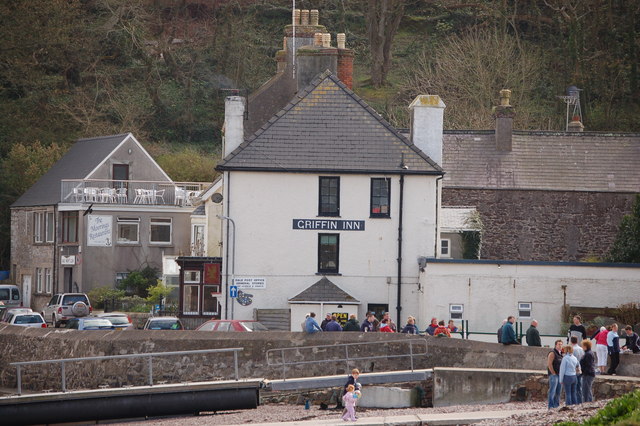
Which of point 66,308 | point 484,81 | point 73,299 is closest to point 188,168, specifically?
point 484,81

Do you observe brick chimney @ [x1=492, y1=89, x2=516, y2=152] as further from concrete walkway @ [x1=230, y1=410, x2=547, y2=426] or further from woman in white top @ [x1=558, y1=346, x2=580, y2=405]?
woman in white top @ [x1=558, y1=346, x2=580, y2=405]

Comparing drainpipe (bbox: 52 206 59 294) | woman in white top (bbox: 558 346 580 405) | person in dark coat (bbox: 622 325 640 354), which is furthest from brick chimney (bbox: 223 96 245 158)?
woman in white top (bbox: 558 346 580 405)

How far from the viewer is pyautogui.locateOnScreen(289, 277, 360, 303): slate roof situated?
141 ft

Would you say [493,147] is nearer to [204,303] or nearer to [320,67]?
[320,67]

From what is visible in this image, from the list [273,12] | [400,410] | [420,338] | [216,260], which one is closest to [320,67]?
[216,260]

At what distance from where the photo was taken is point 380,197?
1751 inches

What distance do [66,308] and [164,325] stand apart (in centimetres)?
1158

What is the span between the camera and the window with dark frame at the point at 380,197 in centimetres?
4431

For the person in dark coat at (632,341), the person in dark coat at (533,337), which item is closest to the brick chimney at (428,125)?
the person in dark coat at (533,337)

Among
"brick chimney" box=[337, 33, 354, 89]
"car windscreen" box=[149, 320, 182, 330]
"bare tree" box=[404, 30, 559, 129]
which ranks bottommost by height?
"car windscreen" box=[149, 320, 182, 330]

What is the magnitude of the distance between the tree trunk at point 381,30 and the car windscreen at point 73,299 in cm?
3252

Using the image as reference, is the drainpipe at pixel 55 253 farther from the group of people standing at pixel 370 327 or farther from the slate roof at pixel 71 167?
the group of people standing at pixel 370 327

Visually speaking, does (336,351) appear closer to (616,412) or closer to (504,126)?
(616,412)

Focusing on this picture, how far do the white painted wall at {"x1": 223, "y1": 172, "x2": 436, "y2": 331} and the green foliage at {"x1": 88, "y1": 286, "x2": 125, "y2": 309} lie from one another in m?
13.9
